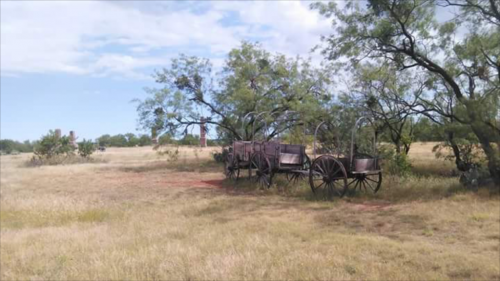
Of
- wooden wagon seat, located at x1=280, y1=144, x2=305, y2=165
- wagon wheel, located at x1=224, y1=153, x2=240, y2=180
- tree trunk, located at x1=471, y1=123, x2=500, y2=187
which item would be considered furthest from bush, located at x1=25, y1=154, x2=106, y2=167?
tree trunk, located at x1=471, y1=123, x2=500, y2=187

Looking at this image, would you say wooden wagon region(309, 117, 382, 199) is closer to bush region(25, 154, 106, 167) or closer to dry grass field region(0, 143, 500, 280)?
dry grass field region(0, 143, 500, 280)

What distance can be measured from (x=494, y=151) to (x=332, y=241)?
7.44 metres

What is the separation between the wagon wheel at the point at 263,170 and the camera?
628 inches

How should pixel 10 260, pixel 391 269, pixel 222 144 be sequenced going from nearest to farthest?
pixel 391 269, pixel 10 260, pixel 222 144

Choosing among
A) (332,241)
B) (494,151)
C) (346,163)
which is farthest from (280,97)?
(332,241)

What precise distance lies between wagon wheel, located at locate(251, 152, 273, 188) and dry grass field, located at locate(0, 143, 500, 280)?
27.6 inches

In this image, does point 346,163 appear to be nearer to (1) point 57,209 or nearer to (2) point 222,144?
(1) point 57,209

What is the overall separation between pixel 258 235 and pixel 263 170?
8.15 metres

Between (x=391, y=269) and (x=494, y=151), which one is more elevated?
(x=494, y=151)

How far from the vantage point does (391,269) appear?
5.91 m

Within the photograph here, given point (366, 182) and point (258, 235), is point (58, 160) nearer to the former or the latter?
point (366, 182)

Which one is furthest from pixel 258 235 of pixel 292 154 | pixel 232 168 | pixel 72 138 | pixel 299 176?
pixel 72 138

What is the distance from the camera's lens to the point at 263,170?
16328mm

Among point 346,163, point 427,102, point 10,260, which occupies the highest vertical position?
point 427,102
